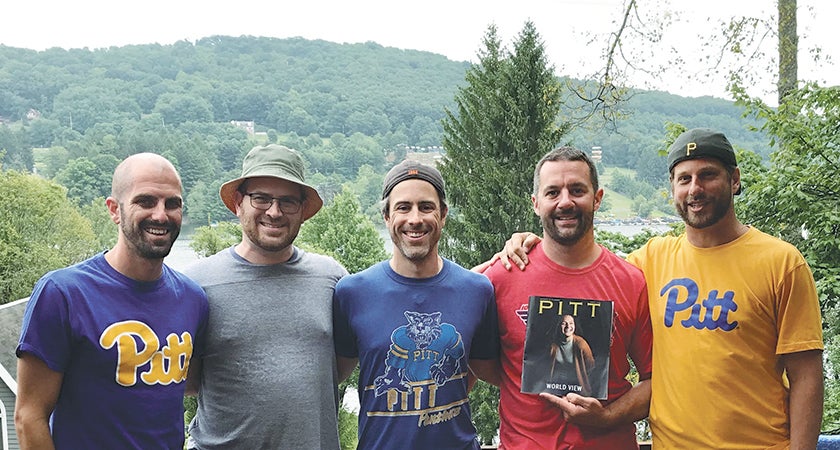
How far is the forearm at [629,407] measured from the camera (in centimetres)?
272

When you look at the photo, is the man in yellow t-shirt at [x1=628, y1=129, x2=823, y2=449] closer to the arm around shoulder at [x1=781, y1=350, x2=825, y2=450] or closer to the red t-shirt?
the arm around shoulder at [x1=781, y1=350, x2=825, y2=450]

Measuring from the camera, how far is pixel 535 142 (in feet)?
101

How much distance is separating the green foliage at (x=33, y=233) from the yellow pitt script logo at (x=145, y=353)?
34.9 meters

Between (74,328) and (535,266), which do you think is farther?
(535,266)

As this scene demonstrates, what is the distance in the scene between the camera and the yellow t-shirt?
2518 mm

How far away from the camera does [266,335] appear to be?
2.71m

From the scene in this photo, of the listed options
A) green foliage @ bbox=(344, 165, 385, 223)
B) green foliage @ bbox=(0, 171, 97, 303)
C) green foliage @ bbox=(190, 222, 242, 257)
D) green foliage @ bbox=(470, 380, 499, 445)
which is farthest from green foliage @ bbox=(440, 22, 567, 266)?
green foliage @ bbox=(0, 171, 97, 303)

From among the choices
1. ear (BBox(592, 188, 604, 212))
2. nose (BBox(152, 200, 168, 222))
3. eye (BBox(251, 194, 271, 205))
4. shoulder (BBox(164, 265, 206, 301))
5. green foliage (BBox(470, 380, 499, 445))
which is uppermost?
ear (BBox(592, 188, 604, 212))

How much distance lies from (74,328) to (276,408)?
2.44 feet

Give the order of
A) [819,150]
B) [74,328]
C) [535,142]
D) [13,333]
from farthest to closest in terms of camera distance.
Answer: [535,142], [13,333], [819,150], [74,328]

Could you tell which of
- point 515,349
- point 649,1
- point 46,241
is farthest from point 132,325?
point 46,241

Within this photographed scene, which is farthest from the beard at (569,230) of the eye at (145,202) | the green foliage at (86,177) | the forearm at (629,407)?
the green foliage at (86,177)

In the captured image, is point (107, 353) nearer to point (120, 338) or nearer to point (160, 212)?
point (120, 338)

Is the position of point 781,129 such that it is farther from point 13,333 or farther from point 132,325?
point 13,333
